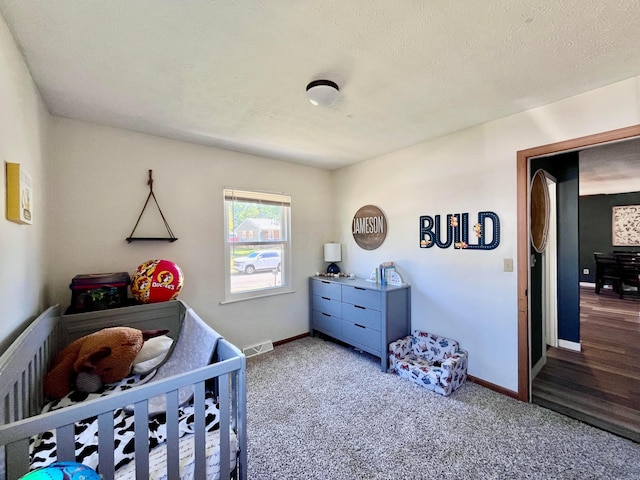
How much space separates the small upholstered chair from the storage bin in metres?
2.46

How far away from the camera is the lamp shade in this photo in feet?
12.5

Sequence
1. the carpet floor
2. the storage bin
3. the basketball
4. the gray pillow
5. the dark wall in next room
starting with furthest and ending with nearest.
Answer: the dark wall in next room
the basketball
the storage bin
the carpet floor
the gray pillow

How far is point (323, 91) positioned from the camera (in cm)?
174

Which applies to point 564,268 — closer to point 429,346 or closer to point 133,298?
point 429,346

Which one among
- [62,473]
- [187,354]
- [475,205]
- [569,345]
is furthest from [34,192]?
[569,345]

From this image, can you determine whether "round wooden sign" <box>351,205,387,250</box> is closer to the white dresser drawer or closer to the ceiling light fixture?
the white dresser drawer

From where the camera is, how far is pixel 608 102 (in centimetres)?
185

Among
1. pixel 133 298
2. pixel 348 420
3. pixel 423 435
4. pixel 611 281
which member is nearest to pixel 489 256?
pixel 423 435

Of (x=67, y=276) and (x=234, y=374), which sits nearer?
(x=234, y=374)

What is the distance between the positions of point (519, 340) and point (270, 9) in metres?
2.85

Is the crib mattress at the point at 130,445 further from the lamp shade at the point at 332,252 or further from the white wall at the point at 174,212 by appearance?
the lamp shade at the point at 332,252

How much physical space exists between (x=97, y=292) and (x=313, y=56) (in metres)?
2.22

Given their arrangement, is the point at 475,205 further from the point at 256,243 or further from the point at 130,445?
the point at 130,445

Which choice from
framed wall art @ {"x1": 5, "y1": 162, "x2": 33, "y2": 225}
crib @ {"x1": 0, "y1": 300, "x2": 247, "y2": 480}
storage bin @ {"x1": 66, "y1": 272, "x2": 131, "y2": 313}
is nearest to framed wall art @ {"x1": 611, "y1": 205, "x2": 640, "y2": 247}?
crib @ {"x1": 0, "y1": 300, "x2": 247, "y2": 480}
